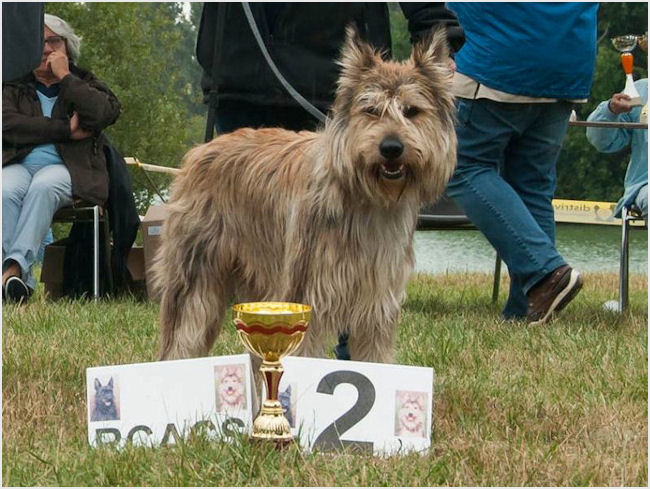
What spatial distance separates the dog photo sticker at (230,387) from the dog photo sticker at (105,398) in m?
0.30

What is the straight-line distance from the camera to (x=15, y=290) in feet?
23.6

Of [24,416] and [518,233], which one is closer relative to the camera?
[24,416]

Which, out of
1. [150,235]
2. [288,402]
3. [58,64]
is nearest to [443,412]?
[288,402]

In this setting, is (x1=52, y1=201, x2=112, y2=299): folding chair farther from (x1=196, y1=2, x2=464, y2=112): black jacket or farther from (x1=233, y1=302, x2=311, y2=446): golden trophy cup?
(x1=233, y1=302, x2=311, y2=446): golden trophy cup

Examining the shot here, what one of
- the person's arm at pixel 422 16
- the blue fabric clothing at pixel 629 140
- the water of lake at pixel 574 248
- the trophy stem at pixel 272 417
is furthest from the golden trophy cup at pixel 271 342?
the water of lake at pixel 574 248

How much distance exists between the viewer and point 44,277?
7.80m

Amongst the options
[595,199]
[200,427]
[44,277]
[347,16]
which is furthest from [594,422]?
[595,199]

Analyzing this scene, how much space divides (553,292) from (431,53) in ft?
7.95

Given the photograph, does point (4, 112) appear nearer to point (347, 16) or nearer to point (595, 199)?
point (347, 16)

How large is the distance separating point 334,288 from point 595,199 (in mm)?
19409

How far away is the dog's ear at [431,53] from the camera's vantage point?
3.55 meters

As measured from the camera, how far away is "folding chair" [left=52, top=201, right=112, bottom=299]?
7.49 meters

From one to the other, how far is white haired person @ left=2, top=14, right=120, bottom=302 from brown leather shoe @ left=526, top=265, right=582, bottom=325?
3300mm

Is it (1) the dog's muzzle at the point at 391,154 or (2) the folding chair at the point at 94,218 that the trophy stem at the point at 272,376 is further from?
(2) the folding chair at the point at 94,218
